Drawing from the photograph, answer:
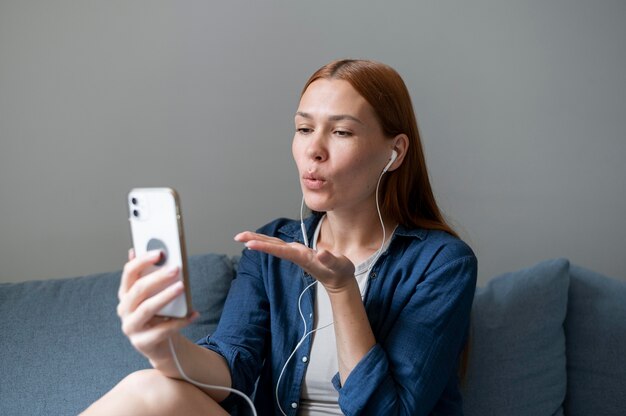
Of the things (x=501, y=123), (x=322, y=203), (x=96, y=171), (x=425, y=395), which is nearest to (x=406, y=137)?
(x=322, y=203)

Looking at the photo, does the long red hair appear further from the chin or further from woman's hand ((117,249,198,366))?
woman's hand ((117,249,198,366))

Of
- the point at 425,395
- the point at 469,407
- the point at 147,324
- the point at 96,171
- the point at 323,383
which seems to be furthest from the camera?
the point at 96,171

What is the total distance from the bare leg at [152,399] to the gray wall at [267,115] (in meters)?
0.78

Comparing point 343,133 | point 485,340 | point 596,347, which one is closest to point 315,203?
point 343,133

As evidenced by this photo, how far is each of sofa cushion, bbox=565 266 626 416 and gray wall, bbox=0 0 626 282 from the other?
0.32m

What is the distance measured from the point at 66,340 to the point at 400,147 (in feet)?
2.73

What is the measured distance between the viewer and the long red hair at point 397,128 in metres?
1.38

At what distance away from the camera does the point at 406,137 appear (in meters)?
1.45

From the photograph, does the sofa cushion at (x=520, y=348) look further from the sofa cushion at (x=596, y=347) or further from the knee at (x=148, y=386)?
the knee at (x=148, y=386)

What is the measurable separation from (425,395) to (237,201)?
88 centimetres

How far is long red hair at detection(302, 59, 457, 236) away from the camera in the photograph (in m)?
1.38

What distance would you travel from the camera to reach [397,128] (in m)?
1.42

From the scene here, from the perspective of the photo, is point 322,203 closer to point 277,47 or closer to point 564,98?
point 277,47

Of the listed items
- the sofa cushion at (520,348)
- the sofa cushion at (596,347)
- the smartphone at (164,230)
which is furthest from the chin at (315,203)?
the sofa cushion at (596,347)
